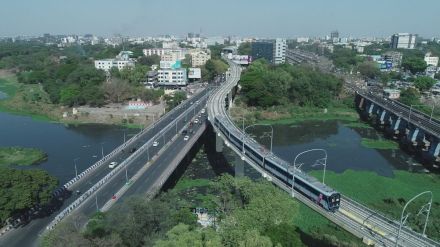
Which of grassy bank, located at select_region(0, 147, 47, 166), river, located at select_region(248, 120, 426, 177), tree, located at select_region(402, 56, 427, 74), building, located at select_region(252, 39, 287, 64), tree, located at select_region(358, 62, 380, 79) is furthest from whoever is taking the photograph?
building, located at select_region(252, 39, 287, 64)

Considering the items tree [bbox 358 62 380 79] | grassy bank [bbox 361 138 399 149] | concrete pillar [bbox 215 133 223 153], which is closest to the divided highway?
concrete pillar [bbox 215 133 223 153]

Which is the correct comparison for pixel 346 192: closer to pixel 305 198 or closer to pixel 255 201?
pixel 305 198

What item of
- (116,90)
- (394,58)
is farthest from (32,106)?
(394,58)

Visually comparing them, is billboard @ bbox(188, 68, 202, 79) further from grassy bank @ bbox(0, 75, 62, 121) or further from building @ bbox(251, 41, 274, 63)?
building @ bbox(251, 41, 274, 63)

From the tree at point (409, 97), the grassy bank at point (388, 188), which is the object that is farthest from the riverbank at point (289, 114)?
the grassy bank at point (388, 188)

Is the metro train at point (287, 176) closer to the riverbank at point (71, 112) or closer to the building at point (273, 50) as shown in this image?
the riverbank at point (71, 112)

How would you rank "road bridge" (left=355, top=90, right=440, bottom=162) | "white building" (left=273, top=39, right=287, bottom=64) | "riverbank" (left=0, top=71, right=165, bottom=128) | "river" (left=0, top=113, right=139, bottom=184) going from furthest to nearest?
1. "white building" (left=273, top=39, right=287, bottom=64)
2. "riverbank" (left=0, top=71, right=165, bottom=128)
3. "road bridge" (left=355, top=90, right=440, bottom=162)
4. "river" (left=0, top=113, right=139, bottom=184)

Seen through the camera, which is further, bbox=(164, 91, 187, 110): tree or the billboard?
the billboard

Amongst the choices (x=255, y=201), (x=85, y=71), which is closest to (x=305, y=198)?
(x=255, y=201)
